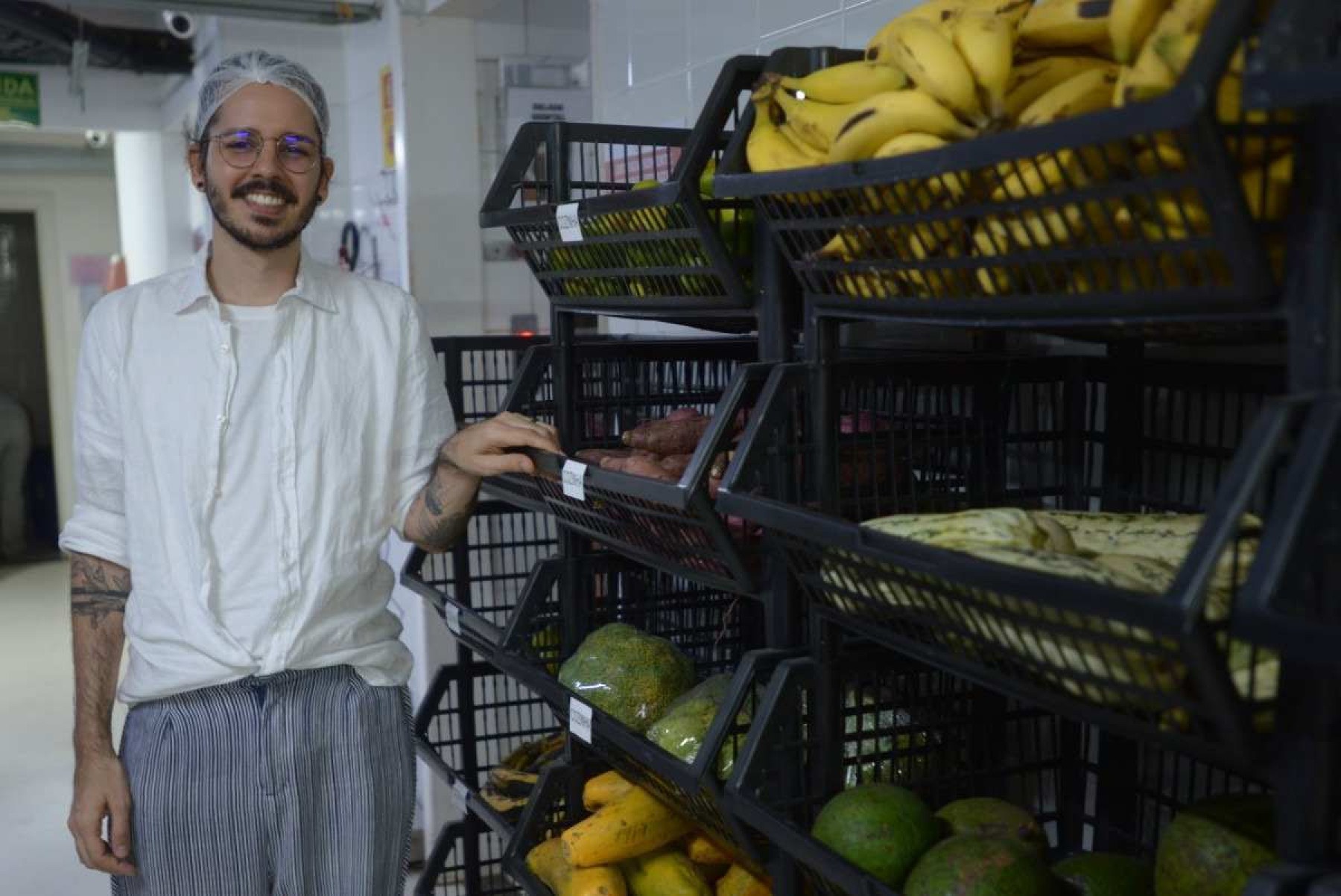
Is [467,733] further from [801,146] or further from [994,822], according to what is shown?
[801,146]

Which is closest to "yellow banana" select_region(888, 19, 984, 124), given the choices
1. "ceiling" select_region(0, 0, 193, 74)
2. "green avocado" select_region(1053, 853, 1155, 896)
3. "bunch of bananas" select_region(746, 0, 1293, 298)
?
"bunch of bananas" select_region(746, 0, 1293, 298)

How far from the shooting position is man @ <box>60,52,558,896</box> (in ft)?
5.97

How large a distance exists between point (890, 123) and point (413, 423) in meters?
1.16

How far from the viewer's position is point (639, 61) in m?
2.57

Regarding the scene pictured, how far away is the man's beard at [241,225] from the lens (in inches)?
71.0

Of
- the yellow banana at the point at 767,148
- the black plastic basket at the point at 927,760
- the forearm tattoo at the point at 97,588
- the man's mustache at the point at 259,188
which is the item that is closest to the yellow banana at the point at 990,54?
the yellow banana at the point at 767,148

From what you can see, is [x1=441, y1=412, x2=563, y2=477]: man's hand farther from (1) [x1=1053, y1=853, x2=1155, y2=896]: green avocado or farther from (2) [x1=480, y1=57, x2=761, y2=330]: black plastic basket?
(1) [x1=1053, y1=853, x2=1155, y2=896]: green avocado

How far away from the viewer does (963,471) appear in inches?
53.0

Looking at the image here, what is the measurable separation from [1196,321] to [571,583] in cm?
126

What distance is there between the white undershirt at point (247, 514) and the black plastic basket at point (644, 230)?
430 mm

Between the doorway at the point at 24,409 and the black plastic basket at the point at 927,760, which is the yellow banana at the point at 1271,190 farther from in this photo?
the doorway at the point at 24,409

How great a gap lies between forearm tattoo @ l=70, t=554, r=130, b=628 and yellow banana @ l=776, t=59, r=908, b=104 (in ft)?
4.32

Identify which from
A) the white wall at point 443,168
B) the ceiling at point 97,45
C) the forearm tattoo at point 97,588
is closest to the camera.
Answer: the forearm tattoo at point 97,588

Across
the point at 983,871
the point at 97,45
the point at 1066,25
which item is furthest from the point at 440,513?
the point at 97,45
